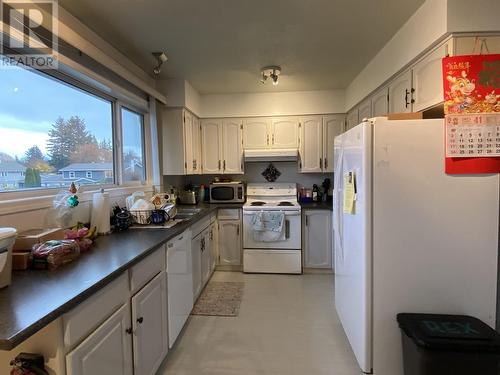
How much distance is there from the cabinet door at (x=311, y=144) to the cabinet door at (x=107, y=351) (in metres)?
2.92

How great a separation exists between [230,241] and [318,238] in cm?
111

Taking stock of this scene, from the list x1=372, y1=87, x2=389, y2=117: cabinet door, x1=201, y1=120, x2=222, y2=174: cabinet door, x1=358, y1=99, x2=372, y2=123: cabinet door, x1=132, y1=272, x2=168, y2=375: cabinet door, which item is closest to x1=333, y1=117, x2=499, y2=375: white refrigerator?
x1=372, y1=87, x2=389, y2=117: cabinet door

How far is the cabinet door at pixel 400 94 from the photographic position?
2.11 meters

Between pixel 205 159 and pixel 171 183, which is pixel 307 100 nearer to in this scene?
pixel 205 159

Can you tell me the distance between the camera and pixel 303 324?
7.92ft

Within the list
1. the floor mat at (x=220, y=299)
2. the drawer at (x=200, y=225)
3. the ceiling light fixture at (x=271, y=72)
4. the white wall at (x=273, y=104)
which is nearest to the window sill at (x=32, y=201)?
the drawer at (x=200, y=225)

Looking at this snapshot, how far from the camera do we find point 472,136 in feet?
5.18

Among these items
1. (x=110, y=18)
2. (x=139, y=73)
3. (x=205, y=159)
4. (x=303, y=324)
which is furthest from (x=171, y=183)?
(x=303, y=324)

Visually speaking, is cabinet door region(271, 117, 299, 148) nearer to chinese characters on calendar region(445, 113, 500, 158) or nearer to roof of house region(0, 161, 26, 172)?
chinese characters on calendar region(445, 113, 500, 158)

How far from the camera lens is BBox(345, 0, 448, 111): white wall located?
5.50 ft

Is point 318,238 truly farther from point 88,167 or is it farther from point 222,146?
point 88,167

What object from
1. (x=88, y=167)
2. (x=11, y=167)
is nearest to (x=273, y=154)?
(x=88, y=167)

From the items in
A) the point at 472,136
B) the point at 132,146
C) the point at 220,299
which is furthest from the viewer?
the point at 132,146

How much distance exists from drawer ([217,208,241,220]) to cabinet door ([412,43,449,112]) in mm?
2274
